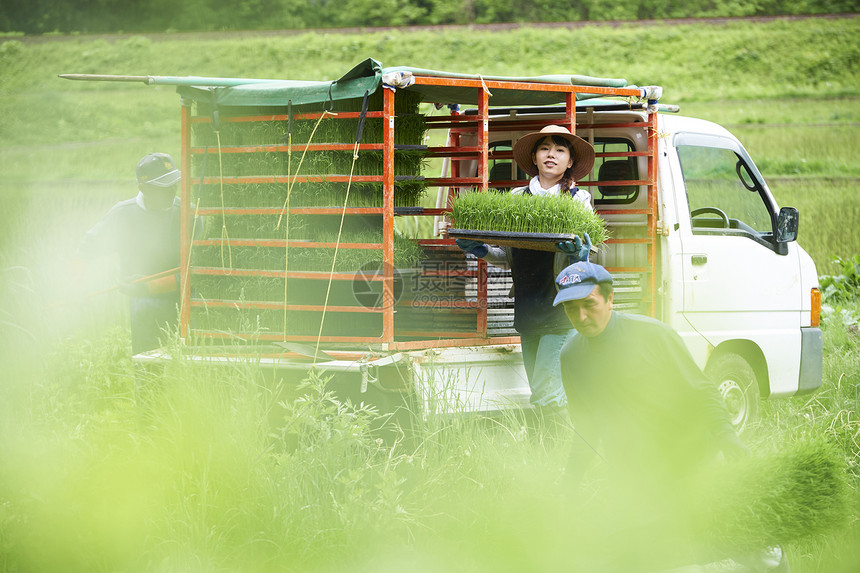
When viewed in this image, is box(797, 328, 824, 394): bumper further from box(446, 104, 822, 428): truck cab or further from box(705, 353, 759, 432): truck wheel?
box(705, 353, 759, 432): truck wheel

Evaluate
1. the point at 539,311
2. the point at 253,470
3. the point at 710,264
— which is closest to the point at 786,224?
the point at 710,264

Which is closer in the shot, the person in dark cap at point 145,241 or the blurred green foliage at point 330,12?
the person in dark cap at point 145,241

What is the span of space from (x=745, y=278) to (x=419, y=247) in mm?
2323

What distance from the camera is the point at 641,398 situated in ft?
11.3

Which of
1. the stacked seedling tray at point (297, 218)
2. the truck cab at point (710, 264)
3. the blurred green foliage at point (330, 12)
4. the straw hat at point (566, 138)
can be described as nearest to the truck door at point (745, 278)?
the truck cab at point (710, 264)

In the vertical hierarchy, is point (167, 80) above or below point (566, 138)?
above

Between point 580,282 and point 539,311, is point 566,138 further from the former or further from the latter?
point 580,282

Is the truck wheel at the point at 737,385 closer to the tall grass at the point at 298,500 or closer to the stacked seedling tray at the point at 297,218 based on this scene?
the tall grass at the point at 298,500

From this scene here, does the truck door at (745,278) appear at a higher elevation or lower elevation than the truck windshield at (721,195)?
lower

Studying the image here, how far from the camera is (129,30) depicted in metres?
36.4

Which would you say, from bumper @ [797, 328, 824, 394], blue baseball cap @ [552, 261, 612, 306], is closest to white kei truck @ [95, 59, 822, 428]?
bumper @ [797, 328, 824, 394]

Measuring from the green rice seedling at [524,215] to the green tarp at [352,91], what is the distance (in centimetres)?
77

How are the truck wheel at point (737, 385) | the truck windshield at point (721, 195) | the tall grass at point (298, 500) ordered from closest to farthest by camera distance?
the tall grass at point (298, 500), the truck wheel at point (737, 385), the truck windshield at point (721, 195)

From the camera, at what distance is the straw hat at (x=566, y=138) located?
521cm
